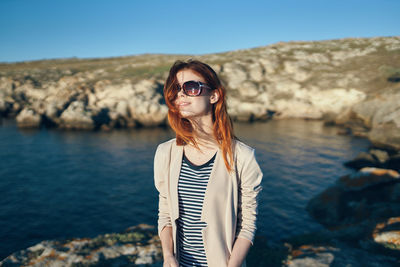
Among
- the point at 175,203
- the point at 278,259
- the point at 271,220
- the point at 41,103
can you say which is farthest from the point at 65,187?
the point at 41,103

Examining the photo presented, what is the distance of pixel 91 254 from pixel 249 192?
6.63 m

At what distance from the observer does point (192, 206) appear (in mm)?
2811

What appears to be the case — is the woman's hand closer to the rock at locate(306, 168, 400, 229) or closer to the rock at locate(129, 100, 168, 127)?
the rock at locate(306, 168, 400, 229)

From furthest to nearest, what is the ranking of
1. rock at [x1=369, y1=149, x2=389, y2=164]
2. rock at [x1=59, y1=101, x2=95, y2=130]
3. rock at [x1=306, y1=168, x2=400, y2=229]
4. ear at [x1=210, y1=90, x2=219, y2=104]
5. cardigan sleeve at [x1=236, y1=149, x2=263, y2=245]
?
rock at [x1=59, y1=101, x2=95, y2=130] < rock at [x1=369, y1=149, x2=389, y2=164] < rock at [x1=306, y1=168, x2=400, y2=229] < ear at [x1=210, y1=90, x2=219, y2=104] < cardigan sleeve at [x1=236, y1=149, x2=263, y2=245]

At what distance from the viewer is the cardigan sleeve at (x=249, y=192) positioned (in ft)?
8.76

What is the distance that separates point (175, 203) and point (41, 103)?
52702 mm

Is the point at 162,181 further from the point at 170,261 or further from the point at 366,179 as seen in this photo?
the point at 366,179

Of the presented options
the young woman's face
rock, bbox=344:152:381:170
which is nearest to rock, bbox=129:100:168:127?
rock, bbox=344:152:381:170

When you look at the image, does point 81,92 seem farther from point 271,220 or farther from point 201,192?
point 201,192

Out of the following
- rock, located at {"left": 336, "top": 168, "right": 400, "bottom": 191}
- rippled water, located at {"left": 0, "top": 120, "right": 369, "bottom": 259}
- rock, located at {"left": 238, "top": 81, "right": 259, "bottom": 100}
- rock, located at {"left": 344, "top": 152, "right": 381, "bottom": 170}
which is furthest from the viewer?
rock, located at {"left": 238, "top": 81, "right": 259, "bottom": 100}

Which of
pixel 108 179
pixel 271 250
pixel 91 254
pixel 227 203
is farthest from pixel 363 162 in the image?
pixel 227 203

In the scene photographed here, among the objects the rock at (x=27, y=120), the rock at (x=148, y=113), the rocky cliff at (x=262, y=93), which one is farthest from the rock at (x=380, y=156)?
the rock at (x=27, y=120)

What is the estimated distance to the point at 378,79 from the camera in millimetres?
46594

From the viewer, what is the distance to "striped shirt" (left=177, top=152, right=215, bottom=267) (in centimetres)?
278
